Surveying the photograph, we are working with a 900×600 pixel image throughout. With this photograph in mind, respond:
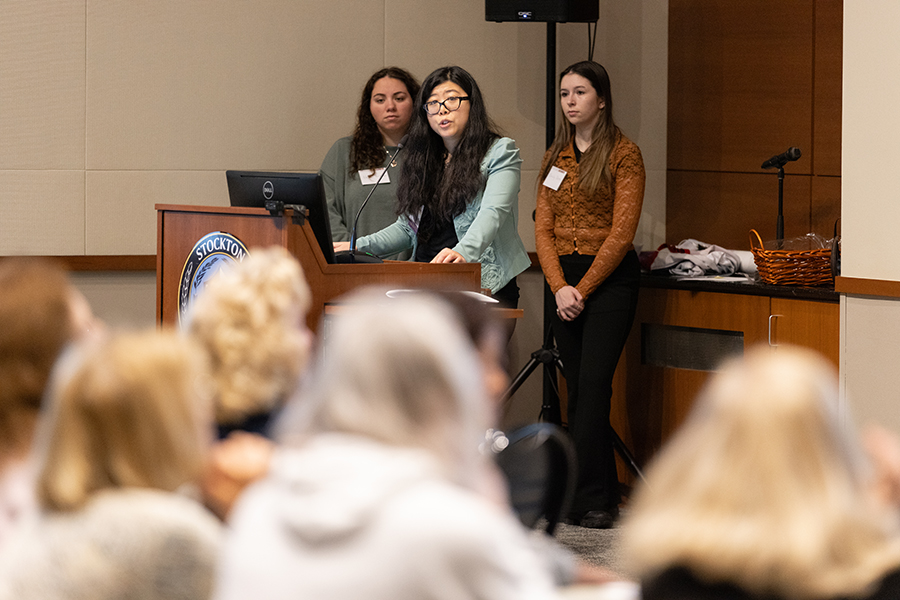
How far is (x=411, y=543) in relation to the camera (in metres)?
1.08

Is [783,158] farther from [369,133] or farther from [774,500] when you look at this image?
[774,500]

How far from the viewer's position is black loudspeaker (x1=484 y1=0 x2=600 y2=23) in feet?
15.4

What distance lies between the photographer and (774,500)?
1.10 meters

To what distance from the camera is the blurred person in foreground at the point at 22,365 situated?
1.50 meters

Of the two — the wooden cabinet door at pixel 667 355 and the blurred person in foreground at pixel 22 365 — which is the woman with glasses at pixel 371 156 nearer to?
the wooden cabinet door at pixel 667 355

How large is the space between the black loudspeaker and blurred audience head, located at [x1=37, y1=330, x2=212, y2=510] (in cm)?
371

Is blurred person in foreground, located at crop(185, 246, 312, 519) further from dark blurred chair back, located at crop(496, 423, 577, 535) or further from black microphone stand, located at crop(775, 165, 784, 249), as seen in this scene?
black microphone stand, located at crop(775, 165, 784, 249)

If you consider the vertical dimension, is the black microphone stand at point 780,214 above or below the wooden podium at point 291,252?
above

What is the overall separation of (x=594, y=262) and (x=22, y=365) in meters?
2.99

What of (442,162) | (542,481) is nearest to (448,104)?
(442,162)

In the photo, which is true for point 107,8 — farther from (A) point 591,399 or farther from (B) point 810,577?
(B) point 810,577

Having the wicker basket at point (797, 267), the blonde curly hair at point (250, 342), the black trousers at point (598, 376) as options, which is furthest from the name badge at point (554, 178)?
the blonde curly hair at point (250, 342)

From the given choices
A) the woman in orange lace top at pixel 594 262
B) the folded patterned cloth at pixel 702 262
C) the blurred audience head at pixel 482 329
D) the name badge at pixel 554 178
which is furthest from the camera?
the folded patterned cloth at pixel 702 262

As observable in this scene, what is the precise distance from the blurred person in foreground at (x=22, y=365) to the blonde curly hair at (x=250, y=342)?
27cm
